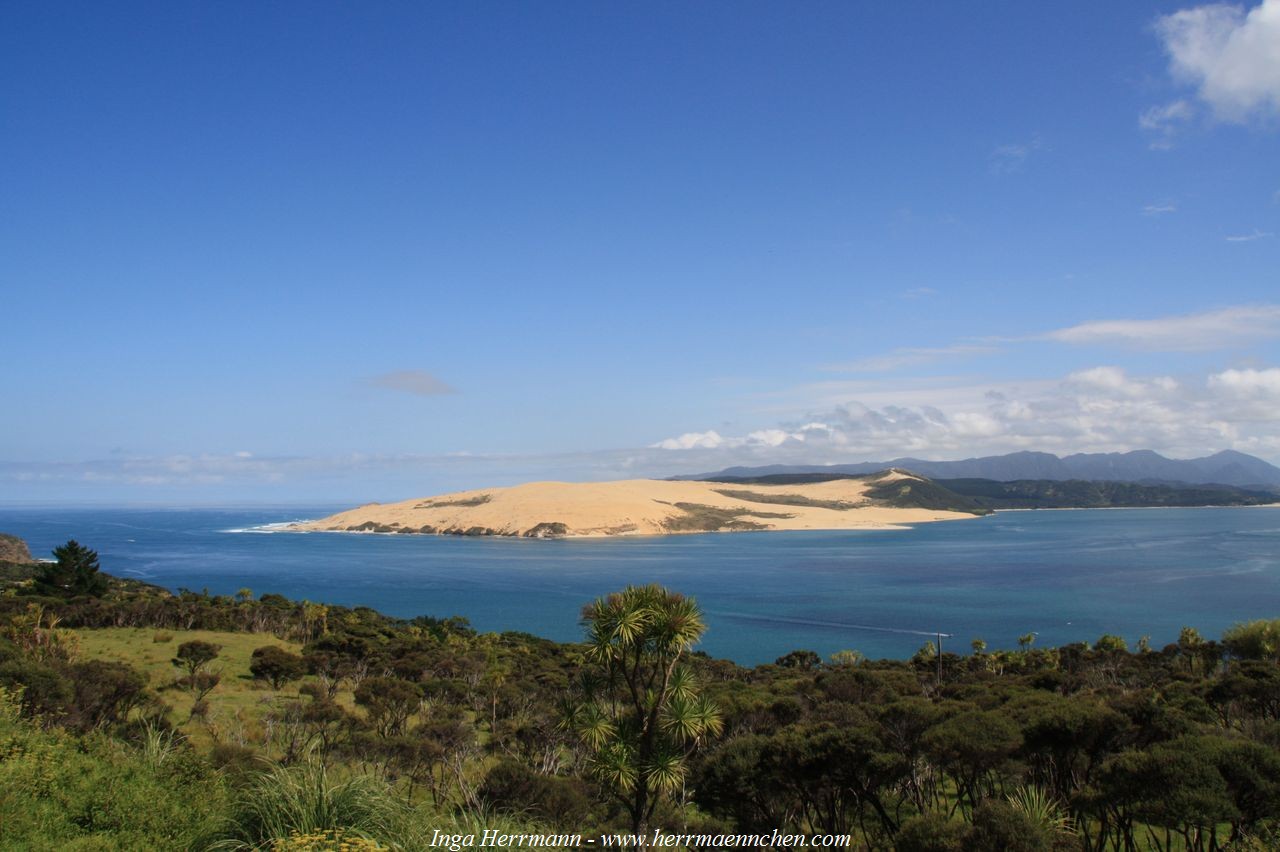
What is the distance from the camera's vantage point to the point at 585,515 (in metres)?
160

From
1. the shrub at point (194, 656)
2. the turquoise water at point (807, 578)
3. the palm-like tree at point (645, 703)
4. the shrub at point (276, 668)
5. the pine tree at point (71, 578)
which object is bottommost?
the turquoise water at point (807, 578)

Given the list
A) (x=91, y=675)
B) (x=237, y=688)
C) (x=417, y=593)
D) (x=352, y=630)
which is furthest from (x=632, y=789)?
(x=417, y=593)

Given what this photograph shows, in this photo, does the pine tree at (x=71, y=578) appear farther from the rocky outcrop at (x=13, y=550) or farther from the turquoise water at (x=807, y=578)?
the rocky outcrop at (x=13, y=550)

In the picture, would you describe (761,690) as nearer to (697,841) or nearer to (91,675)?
(697,841)

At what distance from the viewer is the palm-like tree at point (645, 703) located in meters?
11.6

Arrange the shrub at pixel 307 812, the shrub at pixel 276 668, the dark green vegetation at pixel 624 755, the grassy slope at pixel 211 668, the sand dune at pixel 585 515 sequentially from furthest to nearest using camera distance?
the sand dune at pixel 585 515, the shrub at pixel 276 668, the grassy slope at pixel 211 668, the dark green vegetation at pixel 624 755, the shrub at pixel 307 812

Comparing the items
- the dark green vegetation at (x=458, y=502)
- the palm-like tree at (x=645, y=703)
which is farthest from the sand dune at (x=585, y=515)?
the palm-like tree at (x=645, y=703)

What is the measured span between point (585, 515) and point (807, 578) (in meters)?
79.7

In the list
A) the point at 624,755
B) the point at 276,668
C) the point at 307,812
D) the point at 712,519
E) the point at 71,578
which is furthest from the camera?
the point at 712,519

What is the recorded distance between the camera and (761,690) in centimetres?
2673

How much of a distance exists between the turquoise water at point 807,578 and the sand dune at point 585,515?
39.3 feet

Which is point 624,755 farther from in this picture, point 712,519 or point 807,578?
point 712,519

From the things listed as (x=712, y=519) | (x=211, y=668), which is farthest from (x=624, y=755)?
(x=712, y=519)

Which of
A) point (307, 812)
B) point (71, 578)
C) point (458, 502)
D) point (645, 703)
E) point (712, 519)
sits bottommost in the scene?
point (712, 519)
